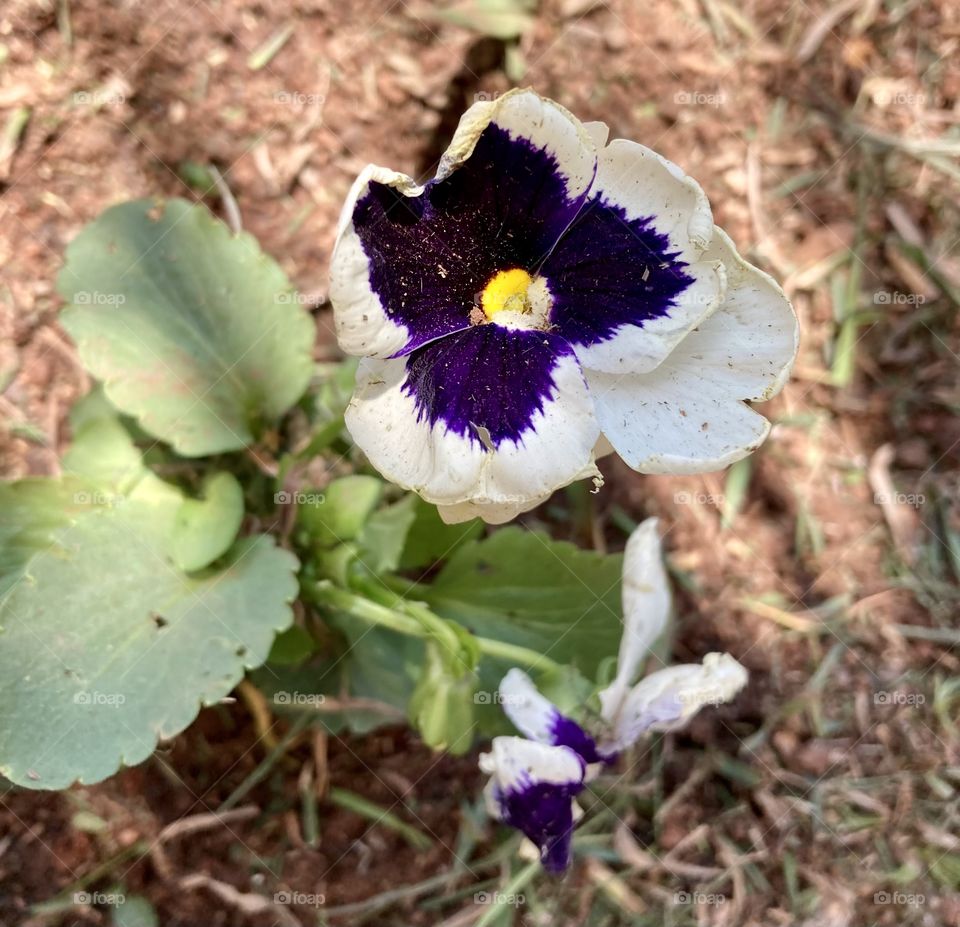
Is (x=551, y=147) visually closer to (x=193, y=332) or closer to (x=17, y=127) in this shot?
(x=193, y=332)

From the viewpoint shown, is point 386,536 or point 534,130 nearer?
point 534,130

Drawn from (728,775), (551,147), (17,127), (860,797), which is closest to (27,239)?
(17,127)

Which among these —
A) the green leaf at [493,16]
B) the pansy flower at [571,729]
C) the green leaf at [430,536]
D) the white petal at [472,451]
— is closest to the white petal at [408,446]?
the white petal at [472,451]

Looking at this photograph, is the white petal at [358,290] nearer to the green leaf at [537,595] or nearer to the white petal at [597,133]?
the white petal at [597,133]

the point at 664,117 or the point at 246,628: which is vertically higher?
the point at 664,117

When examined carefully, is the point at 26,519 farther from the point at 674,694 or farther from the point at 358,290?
the point at 674,694

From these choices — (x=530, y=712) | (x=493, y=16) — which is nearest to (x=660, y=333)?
(x=530, y=712)
